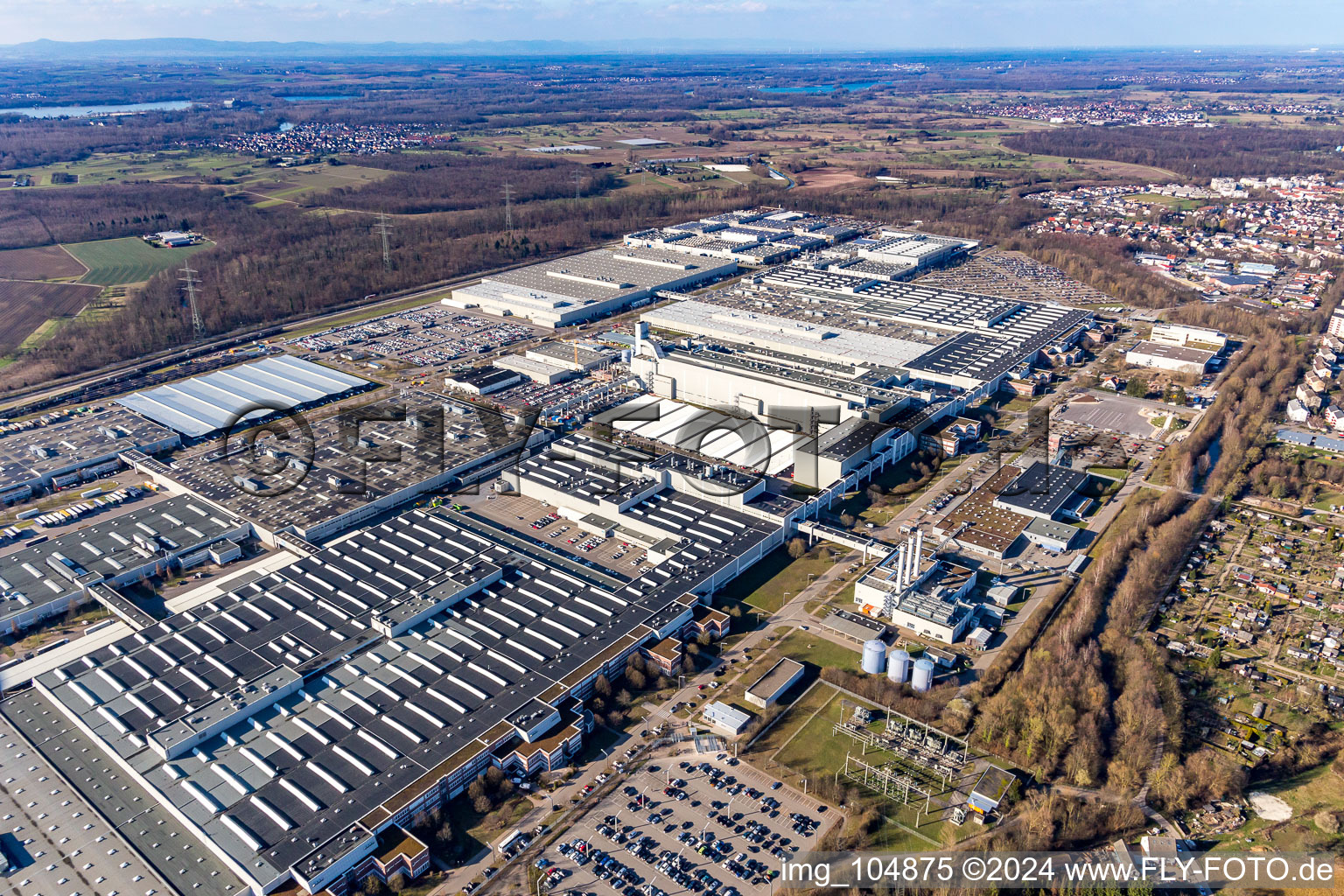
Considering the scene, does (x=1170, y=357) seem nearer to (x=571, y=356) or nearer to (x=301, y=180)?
(x=571, y=356)

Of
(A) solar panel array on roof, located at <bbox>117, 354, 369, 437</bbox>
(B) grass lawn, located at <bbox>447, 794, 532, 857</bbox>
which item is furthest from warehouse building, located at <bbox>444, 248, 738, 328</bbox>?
(B) grass lawn, located at <bbox>447, 794, 532, 857</bbox>

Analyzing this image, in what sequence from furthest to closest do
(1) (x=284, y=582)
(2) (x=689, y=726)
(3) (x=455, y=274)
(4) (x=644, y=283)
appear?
1. (3) (x=455, y=274)
2. (4) (x=644, y=283)
3. (1) (x=284, y=582)
4. (2) (x=689, y=726)

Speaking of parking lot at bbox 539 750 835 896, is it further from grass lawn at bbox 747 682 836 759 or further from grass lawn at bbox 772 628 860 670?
grass lawn at bbox 772 628 860 670

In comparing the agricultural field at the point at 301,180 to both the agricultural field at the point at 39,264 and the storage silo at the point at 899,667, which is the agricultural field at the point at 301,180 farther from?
the storage silo at the point at 899,667

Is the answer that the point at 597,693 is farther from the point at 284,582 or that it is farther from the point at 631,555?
the point at 284,582

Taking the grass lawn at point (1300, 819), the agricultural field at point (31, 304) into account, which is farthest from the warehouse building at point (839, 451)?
the agricultural field at point (31, 304)

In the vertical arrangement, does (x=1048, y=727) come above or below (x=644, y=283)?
below

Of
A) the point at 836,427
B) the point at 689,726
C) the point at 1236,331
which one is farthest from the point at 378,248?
the point at 1236,331
